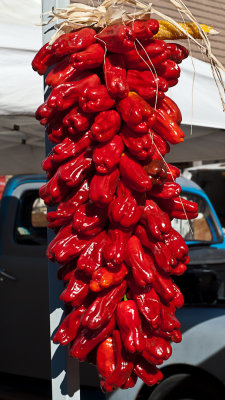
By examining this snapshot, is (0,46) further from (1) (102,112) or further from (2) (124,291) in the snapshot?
(2) (124,291)

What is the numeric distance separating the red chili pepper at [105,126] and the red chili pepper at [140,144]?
37mm

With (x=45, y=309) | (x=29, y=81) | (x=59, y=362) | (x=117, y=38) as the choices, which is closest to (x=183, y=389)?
(x=45, y=309)

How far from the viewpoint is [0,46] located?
1882mm

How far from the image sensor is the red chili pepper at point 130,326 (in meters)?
1.16

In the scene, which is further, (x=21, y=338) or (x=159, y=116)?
(x=21, y=338)

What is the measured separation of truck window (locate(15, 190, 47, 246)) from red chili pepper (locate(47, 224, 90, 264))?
341 cm

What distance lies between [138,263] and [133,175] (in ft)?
0.65

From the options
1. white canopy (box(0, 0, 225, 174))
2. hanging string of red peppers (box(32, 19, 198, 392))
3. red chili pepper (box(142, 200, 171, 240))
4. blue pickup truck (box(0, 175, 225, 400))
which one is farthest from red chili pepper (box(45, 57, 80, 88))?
blue pickup truck (box(0, 175, 225, 400))

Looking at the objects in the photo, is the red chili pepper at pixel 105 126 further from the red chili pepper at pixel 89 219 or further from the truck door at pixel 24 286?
the truck door at pixel 24 286

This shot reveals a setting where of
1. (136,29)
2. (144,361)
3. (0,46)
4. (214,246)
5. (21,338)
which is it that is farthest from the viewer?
(214,246)

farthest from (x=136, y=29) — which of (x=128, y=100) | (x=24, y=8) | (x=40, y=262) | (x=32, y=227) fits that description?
(x=32, y=227)

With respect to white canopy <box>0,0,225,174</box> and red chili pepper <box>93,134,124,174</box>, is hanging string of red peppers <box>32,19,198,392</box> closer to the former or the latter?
red chili pepper <box>93,134,124,174</box>

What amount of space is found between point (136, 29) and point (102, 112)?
0.19 meters

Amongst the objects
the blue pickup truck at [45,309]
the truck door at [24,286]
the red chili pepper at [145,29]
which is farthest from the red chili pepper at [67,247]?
the truck door at [24,286]
